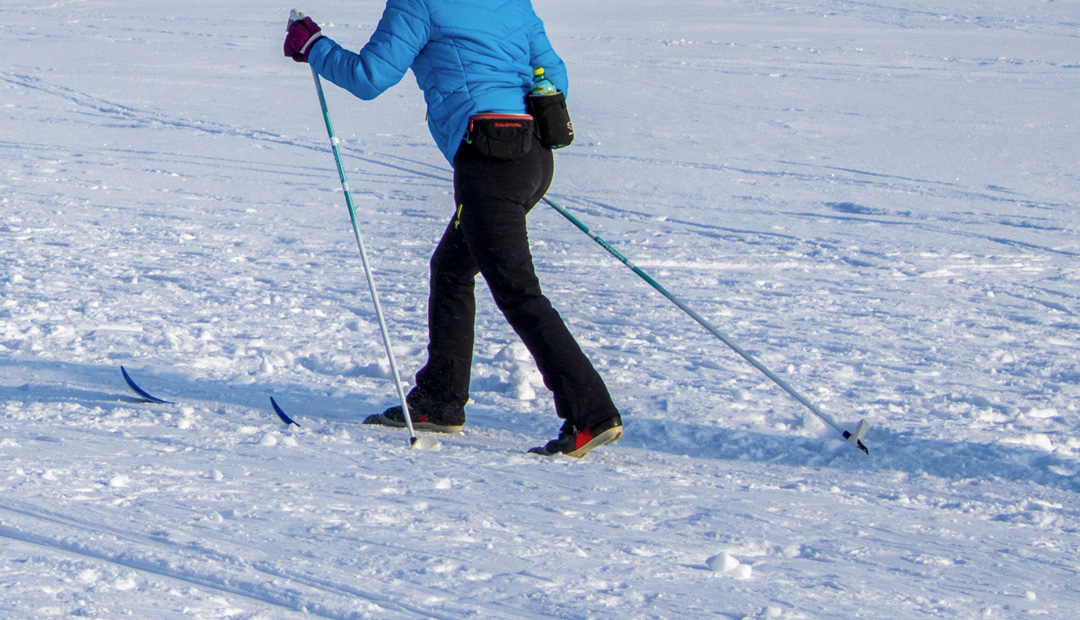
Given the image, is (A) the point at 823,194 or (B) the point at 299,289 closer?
(B) the point at 299,289

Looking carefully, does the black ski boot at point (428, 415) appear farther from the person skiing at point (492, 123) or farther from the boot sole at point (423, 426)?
the person skiing at point (492, 123)

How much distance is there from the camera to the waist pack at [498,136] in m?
2.89

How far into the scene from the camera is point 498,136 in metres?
2.89

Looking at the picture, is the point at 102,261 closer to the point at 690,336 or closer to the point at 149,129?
the point at 690,336

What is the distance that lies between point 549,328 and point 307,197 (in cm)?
460

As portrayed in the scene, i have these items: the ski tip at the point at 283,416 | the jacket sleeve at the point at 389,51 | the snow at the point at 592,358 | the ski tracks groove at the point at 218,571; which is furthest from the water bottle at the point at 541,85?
the ski tracks groove at the point at 218,571

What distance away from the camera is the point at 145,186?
24.6 feet

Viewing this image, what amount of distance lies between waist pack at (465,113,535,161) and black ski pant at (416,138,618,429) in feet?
0.11

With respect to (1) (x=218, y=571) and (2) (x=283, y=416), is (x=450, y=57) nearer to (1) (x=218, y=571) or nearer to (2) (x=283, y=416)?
(2) (x=283, y=416)

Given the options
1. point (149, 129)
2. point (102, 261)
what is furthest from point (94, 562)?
point (149, 129)

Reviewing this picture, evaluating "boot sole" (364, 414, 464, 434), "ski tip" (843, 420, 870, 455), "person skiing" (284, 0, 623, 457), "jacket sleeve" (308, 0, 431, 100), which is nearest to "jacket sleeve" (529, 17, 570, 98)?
"person skiing" (284, 0, 623, 457)

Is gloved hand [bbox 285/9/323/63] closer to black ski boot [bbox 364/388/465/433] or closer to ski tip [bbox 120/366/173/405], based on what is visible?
black ski boot [bbox 364/388/465/433]

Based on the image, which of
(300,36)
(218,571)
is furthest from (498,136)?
(218,571)

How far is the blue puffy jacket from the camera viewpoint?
2828mm
